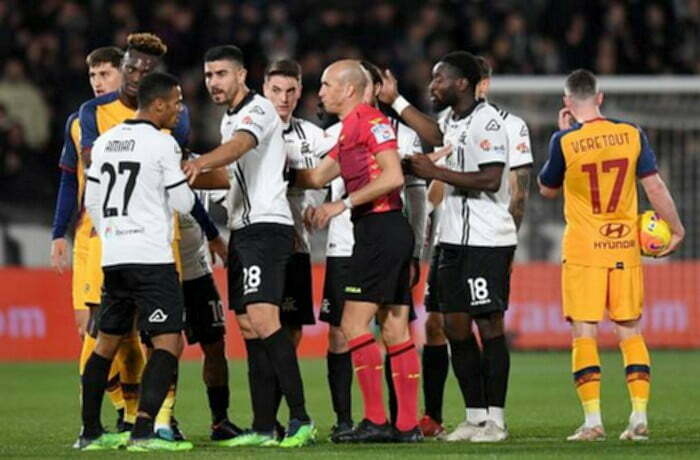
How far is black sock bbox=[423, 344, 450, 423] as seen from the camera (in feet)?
37.5

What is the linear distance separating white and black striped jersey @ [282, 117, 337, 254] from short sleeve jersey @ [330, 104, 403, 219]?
0.64 metres

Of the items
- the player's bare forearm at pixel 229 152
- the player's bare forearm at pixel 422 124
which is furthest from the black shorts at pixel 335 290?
the player's bare forearm at pixel 229 152

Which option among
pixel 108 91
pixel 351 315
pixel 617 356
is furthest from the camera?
pixel 617 356

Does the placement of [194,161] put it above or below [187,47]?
below

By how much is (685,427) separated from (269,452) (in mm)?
3212

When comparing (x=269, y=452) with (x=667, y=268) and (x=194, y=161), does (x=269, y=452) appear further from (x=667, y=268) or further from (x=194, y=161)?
(x=667, y=268)

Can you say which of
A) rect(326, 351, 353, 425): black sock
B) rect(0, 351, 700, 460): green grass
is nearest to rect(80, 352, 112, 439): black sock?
rect(0, 351, 700, 460): green grass

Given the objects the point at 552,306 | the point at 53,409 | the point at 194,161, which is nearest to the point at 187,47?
the point at 552,306

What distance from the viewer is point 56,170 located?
20891mm

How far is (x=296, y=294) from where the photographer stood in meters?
11.1

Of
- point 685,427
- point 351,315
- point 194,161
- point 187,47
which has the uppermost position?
point 187,47

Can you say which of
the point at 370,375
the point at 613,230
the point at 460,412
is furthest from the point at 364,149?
the point at 460,412

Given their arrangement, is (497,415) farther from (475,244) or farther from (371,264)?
(371,264)

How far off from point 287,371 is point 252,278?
0.61m
